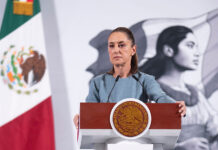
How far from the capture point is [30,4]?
479cm

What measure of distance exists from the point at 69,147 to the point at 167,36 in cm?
185

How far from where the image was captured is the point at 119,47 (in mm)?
3119

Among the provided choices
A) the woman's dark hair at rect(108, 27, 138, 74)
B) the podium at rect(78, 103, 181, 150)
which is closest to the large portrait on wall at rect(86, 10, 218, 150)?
the woman's dark hair at rect(108, 27, 138, 74)

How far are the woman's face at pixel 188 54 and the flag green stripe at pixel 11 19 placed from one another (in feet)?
6.05

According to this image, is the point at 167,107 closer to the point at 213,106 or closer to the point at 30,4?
the point at 213,106

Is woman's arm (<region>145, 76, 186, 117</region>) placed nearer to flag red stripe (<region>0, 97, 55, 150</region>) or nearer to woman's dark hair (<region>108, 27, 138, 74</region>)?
woman's dark hair (<region>108, 27, 138, 74</region>)

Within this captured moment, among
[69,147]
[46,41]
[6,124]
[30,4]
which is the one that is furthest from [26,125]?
[30,4]

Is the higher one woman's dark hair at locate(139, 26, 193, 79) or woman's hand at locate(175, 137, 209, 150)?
woman's dark hair at locate(139, 26, 193, 79)

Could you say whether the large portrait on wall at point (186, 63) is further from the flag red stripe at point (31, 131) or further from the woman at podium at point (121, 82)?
the woman at podium at point (121, 82)

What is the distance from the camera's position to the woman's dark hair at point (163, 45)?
484 centimetres

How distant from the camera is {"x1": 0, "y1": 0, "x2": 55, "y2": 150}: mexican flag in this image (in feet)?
14.6

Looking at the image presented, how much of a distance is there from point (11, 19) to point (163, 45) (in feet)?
6.24

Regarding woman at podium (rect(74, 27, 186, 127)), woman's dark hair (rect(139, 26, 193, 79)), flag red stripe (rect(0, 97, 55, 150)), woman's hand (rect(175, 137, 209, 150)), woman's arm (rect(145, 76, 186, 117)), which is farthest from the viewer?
woman's dark hair (rect(139, 26, 193, 79))

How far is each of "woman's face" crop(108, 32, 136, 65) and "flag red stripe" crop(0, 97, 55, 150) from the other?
5.40ft
